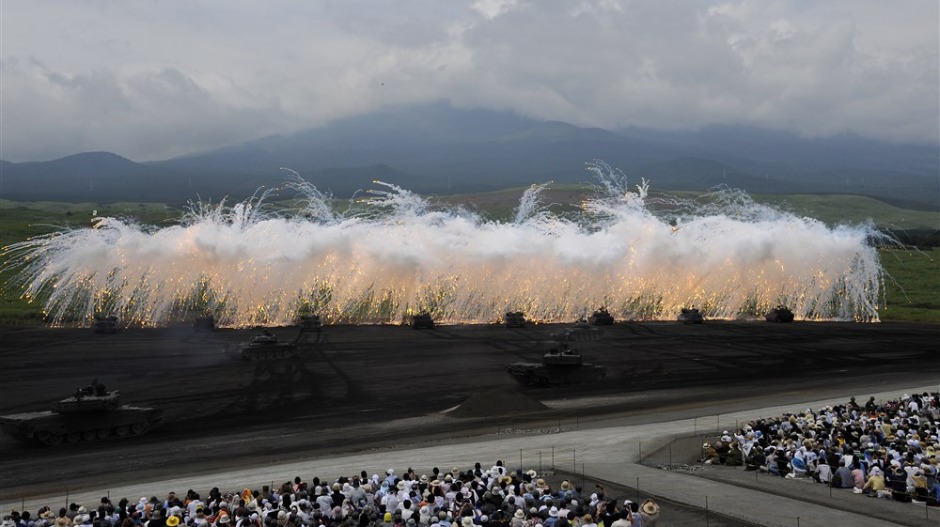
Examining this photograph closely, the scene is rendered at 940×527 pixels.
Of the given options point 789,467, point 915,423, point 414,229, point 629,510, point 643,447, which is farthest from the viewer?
point 414,229

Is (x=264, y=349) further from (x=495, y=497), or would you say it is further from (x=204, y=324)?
(x=495, y=497)

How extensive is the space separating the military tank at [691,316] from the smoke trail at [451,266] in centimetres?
480

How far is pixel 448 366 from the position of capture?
2408 inches

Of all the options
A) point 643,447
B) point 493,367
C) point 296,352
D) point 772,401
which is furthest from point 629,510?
point 296,352

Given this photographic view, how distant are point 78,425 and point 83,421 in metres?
0.29

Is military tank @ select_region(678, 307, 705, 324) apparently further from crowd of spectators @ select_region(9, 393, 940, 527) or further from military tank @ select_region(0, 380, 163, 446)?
military tank @ select_region(0, 380, 163, 446)

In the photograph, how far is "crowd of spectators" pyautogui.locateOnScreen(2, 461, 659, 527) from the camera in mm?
22656

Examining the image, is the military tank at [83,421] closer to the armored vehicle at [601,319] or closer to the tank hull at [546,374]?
the tank hull at [546,374]

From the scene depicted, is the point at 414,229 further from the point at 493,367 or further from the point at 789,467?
the point at 789,467

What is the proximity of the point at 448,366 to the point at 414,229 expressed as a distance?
28842 mm

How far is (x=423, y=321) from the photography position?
8412cm

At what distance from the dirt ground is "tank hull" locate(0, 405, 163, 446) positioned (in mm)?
713

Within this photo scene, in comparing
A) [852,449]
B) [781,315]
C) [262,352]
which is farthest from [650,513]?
[781,315]

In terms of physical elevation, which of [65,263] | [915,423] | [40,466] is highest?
[65,263]
